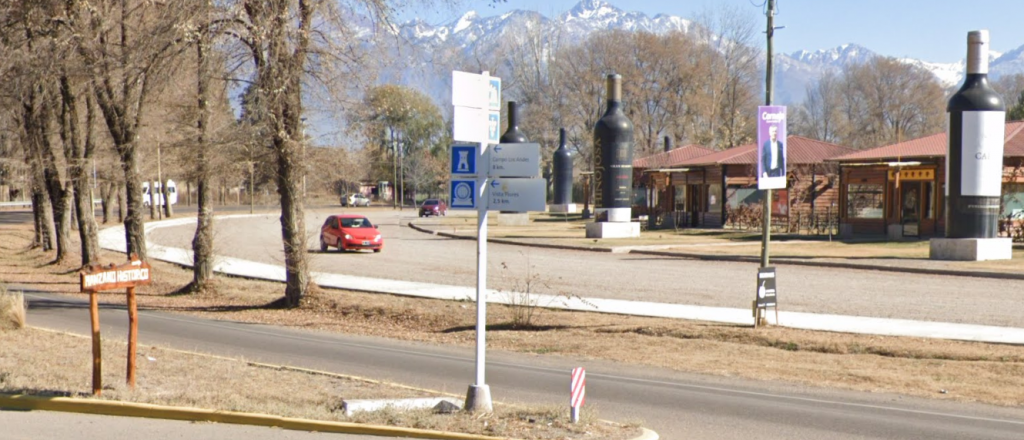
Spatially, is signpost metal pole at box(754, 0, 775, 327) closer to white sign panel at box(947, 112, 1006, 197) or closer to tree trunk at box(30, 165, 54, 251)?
white sign panel at box(947, 112, 1006, 197)

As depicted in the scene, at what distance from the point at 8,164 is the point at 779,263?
26.8m

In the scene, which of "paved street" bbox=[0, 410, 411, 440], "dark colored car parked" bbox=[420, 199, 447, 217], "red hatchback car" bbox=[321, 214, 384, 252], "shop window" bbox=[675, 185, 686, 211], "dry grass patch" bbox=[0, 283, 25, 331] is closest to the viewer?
"paved street" bbox=[0, 410, 411, 440]

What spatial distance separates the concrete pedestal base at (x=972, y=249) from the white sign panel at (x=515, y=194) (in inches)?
974

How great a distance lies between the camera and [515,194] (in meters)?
10.4

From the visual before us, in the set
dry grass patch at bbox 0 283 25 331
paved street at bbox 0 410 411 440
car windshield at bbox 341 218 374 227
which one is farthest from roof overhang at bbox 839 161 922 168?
paved street at bbox 0 410 411 440

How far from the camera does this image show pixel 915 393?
13016 mm

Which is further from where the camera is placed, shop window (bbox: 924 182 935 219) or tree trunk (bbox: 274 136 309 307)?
shop window (bbox: 924 182 935 219)

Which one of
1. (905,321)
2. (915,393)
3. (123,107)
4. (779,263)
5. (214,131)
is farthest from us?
(779,263)

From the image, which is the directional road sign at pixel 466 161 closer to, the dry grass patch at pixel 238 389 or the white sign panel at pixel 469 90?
the white sign panel at pixel 469 90

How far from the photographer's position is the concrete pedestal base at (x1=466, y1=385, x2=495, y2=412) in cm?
1025

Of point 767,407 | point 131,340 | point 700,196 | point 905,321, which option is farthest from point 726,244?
point 131,340

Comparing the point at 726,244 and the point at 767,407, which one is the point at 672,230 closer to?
the point at 726,244

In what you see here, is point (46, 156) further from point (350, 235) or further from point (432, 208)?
point (432, 208)

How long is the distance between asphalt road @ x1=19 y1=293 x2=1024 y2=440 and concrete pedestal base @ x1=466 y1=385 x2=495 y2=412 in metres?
1.54
